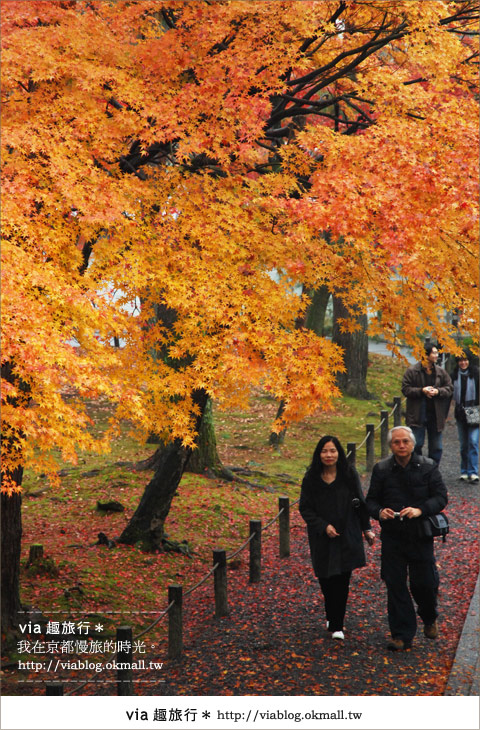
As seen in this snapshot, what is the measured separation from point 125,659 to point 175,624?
0.97 metres

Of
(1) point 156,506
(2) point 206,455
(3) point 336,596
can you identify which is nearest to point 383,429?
(2) point 206,455

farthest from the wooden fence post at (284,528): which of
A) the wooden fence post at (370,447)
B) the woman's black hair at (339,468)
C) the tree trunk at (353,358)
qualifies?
the tree trunk at (353,358)

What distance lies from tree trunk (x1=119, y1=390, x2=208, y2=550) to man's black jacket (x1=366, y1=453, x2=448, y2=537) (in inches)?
171

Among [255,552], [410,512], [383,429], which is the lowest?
[255,552]

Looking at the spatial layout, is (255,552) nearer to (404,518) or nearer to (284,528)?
(284,528)

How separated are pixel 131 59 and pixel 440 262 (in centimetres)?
401

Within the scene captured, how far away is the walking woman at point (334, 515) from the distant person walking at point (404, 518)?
7.2 inches

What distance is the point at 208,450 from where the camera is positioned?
44.7 feet

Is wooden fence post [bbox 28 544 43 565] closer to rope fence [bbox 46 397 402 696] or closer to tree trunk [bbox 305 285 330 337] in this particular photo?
rope fence [bbox 46 397 402 696]

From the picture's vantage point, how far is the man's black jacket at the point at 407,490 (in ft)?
19.3

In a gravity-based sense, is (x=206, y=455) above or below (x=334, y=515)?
above

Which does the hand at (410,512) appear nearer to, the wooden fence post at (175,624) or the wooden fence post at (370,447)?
the wooden fence post at (175,624)

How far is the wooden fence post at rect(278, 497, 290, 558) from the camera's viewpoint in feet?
31.7

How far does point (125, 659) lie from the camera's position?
5.82m
